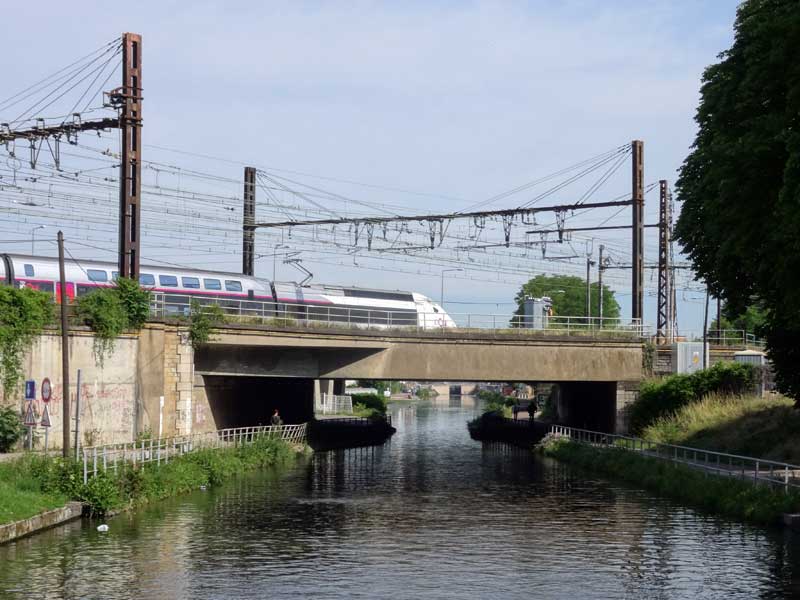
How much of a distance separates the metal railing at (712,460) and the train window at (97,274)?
27.0m

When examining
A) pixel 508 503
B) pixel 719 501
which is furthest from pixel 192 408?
pixel 719 501

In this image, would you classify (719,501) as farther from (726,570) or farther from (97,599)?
(97,599)

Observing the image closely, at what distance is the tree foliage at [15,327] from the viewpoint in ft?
135

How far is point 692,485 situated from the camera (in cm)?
3931

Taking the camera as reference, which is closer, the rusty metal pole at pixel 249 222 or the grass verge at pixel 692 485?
the grass verge at pixel 692 485

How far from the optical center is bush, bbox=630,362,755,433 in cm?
5591

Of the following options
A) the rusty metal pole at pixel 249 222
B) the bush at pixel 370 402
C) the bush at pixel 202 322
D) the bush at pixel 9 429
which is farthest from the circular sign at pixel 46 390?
the bush at pixel 370 402

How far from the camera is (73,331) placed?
44.5 m

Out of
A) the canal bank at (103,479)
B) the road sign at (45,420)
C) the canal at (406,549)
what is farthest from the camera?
the road sign at (45,420)

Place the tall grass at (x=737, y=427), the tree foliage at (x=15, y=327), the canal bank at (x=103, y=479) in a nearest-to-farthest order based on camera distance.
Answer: the canal bank at (x=103, y=479) < the tree foliage at (x=15, y=327) < the tall grass at (x=737, y=427)

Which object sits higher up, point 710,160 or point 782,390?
point 710,160

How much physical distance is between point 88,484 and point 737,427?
99.7ft

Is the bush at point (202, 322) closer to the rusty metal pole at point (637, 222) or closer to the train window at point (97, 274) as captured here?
the train window at point (97, 274)

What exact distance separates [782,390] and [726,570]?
18.5 m
